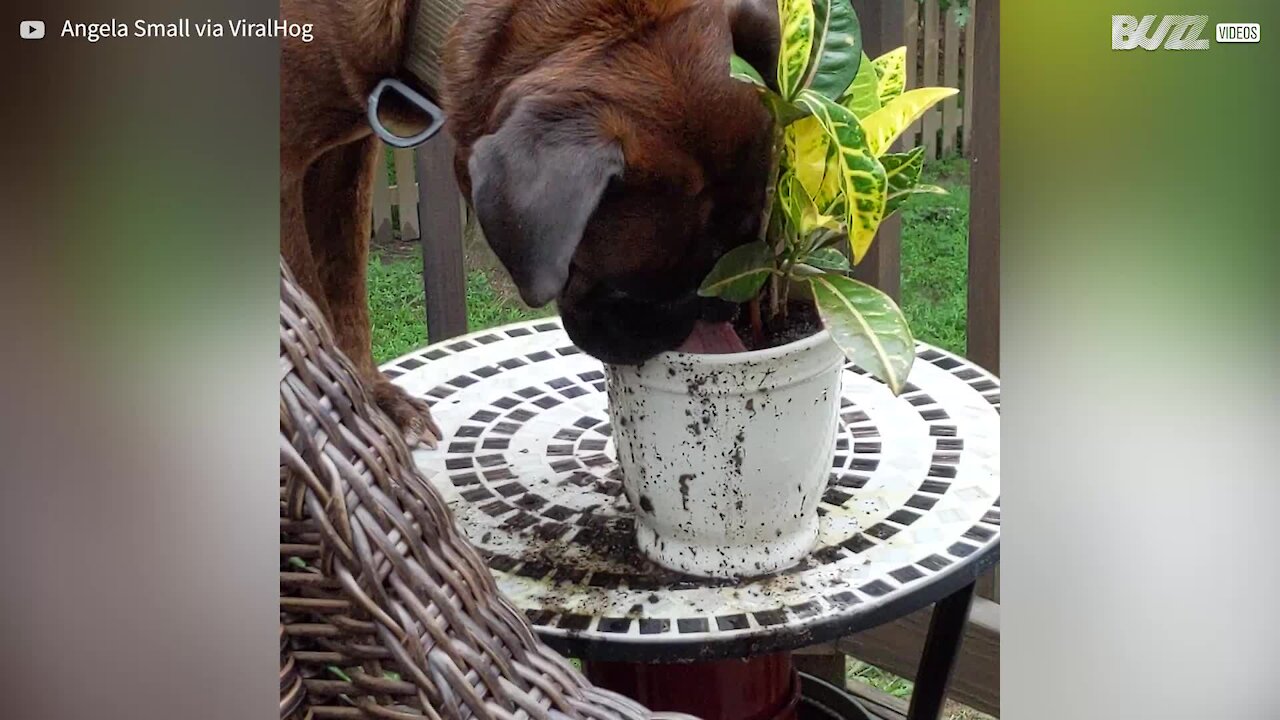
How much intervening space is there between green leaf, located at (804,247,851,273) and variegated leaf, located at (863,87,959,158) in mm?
74

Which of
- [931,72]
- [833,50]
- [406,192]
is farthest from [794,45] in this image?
[406,192]

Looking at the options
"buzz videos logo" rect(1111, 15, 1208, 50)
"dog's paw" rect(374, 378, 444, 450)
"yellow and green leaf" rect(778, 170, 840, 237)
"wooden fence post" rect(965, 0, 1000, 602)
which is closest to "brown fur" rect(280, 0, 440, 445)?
"dog's paw" rect(374, 378, 444, 450)

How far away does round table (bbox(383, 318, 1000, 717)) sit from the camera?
2.44 ft

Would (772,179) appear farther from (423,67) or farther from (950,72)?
(423,67)

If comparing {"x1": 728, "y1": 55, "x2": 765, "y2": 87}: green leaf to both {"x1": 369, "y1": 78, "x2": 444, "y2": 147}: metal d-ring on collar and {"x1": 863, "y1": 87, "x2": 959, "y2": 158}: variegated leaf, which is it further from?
{"x1": 369, "y1": 78, "x2": 444, "y2": 147}: metal d-ring on collar

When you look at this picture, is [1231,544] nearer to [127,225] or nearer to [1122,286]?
[1122,286]

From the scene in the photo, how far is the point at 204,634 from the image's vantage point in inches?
29.6

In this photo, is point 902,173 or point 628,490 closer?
point 902,173

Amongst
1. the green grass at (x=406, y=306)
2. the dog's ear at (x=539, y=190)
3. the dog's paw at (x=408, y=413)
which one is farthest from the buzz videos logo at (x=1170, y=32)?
the dog's paw at (x=408, y=413)

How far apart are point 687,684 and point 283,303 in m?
0.43

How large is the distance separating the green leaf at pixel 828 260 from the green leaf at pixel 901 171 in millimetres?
47

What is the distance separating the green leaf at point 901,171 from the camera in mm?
686

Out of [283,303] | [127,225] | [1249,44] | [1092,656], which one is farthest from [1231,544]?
[127,225]

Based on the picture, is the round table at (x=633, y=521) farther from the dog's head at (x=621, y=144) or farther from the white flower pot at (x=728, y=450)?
the dog's head at (x=621, y=144)
